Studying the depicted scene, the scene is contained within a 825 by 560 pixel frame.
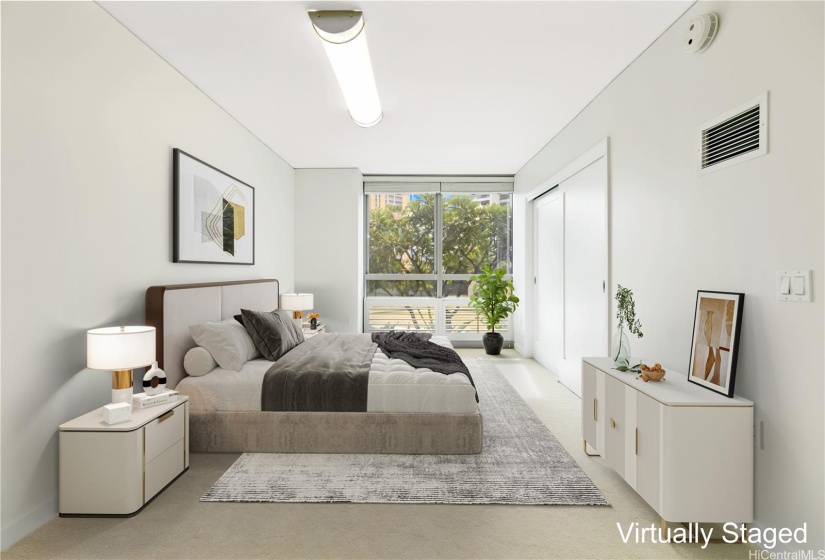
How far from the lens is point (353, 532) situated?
2020 millimetres

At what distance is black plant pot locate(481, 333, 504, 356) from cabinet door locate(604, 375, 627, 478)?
3707 millimetres

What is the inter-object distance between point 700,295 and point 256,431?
2.72 meters

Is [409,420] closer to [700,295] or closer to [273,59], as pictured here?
[700,295]

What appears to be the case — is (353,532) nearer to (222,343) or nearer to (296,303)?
(222,343)

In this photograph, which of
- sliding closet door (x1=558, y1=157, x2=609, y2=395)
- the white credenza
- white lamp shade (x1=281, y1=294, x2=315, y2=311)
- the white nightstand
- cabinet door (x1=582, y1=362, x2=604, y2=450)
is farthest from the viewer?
white lamp shade (x1=281, y1=294, x2=315, y2=311)

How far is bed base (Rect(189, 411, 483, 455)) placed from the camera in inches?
111

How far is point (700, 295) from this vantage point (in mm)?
2242

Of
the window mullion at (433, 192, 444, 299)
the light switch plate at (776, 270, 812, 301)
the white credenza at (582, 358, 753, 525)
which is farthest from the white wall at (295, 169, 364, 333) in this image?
the light switch plate at (776, 270, 812, 301)

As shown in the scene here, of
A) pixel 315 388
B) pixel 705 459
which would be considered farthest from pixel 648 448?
pixel 315 388

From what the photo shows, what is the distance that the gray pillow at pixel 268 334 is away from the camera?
338cm

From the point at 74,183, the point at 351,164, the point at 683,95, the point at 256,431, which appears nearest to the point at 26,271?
the point at 74,183

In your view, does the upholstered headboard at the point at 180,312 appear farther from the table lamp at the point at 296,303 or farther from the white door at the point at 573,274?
the white door at the point at 573,274

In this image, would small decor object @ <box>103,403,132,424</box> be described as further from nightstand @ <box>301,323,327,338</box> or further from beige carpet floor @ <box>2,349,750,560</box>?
nightstand @ <box>301,323,327,338</box>

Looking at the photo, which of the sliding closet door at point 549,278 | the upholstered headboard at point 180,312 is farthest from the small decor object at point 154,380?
the sliding closet door at point 549,278
